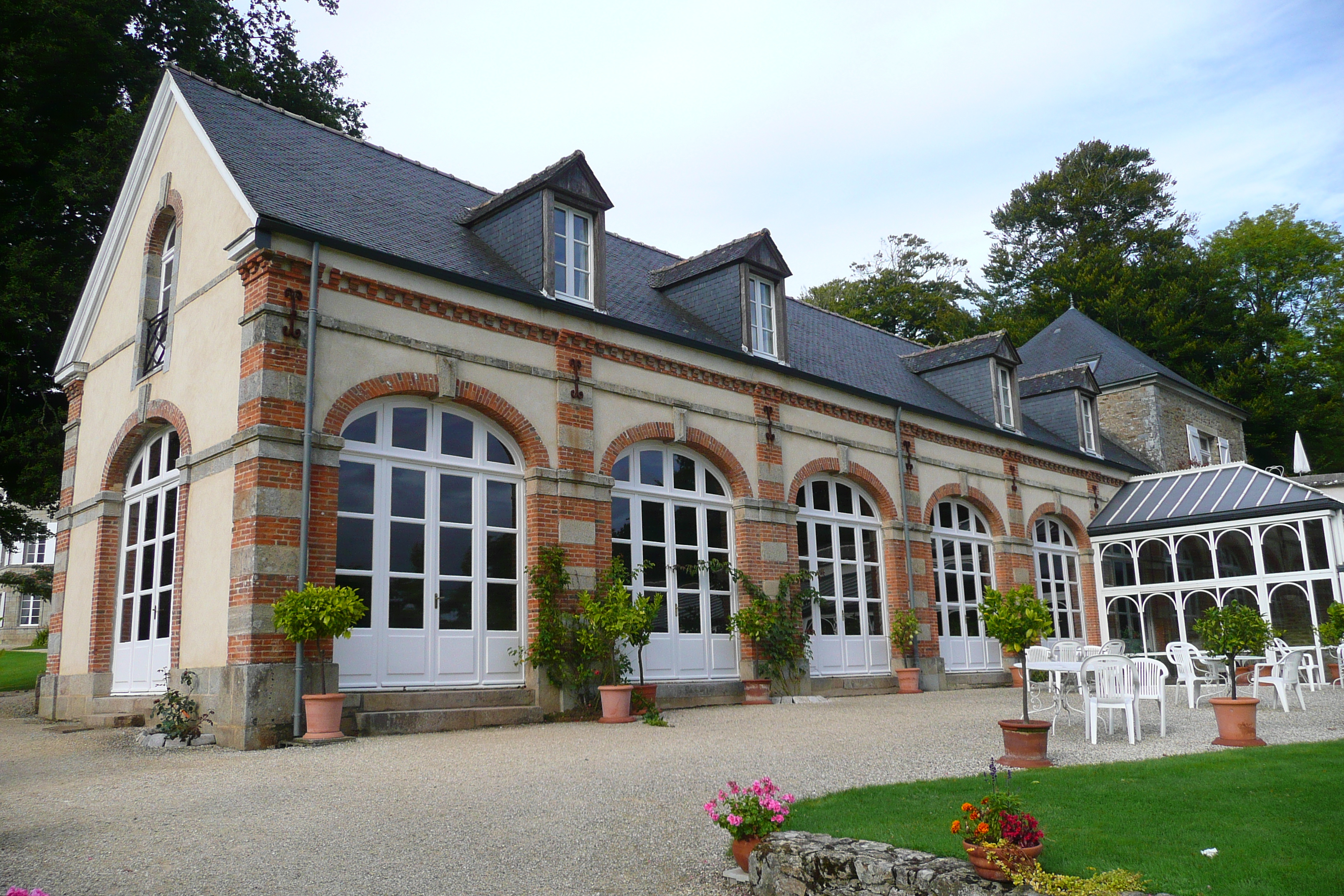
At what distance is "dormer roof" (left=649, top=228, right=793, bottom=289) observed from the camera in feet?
52.7

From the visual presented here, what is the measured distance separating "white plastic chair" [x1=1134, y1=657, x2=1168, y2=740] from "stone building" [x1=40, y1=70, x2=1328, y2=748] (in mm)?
5592

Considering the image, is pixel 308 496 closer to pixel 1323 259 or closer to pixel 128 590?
pixel 128 590

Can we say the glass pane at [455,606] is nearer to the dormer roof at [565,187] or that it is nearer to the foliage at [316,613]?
the foliage at [316,613]

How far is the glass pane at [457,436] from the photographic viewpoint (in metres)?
11.5

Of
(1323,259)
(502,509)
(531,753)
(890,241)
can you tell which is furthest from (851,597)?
(1323,259)

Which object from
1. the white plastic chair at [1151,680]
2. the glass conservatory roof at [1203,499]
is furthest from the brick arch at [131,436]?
the glass conservatory roof at [1203,499]

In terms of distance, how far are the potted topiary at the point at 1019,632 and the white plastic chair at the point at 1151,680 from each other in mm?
1218

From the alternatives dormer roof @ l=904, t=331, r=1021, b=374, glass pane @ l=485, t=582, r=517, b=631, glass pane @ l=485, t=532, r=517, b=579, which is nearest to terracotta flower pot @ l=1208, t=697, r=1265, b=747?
glass pane @ l=485, t=582, r=517, b=631

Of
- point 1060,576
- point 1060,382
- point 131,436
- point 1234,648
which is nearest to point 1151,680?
point 1234,648

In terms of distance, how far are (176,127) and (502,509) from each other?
6.58 meters

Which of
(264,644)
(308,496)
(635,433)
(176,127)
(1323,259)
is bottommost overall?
(264,644)

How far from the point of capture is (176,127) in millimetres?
13117

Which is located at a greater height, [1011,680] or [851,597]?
[851,597]

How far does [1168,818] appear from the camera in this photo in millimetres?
5344
